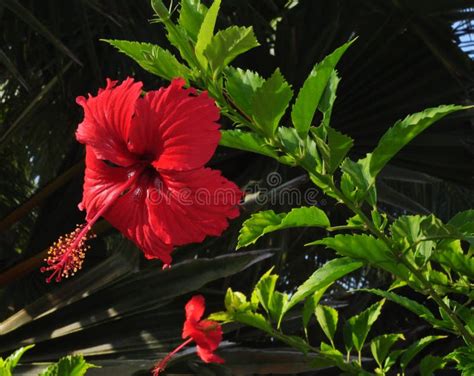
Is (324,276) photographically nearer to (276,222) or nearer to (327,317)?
(276,222)

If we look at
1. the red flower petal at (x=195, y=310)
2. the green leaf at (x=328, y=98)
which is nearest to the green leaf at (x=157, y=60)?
the green leaf at (x=328, y=98)

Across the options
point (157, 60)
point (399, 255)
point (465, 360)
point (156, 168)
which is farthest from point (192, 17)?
point (465, 360)

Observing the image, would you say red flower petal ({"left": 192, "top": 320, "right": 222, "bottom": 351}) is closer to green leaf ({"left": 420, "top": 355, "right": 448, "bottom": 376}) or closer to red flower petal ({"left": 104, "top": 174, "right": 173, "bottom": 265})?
red flower petal ({"left": 104, "top": 174, "right": 173, "bottom": 265})

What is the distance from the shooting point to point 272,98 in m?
0.70

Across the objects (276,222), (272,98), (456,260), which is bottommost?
(456,260)

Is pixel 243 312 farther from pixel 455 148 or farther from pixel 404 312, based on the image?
pixel 404 312

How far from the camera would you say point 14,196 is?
3955 mm

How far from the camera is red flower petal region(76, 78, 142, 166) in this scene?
0.80m

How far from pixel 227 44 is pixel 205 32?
0.02 m

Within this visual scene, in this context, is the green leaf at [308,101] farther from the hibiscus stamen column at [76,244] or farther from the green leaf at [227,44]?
the hibiscus stamen column at [76,244]

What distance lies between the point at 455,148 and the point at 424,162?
0.10m

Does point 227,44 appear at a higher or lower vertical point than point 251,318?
higher

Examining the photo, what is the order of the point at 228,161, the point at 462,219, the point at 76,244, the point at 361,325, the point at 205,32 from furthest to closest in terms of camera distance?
the point at 228,161 → the point at 361,325 → the point at 76,244 → the point at 462,219 → the point at 205,32

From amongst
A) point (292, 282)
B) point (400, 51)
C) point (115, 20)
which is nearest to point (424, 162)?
point (400, 51)
